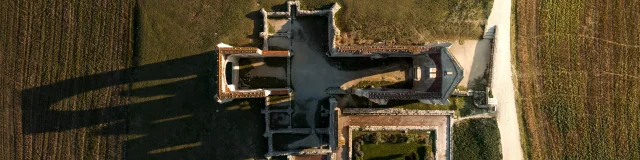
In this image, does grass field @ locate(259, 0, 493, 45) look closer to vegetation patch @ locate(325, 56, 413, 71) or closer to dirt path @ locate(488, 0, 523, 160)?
vegetation patch @ locate(325, 56, 413, 71)

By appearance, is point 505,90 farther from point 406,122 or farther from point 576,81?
point 406,122

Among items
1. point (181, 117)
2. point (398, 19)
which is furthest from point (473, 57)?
point (181, 117)

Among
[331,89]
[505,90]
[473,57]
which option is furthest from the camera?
[505,90]

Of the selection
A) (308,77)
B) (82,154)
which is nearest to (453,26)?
(308,77)

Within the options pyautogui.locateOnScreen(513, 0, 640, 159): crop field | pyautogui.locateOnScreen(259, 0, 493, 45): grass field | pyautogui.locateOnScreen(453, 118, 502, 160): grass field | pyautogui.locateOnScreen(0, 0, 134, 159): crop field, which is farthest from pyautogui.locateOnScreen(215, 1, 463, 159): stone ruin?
pyautogui.locateOnScreen(0, 0, 134, 159): crop field

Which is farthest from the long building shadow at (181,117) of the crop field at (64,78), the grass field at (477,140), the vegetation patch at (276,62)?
the grass field at (477,140)

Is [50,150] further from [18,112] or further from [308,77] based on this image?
[308,77]

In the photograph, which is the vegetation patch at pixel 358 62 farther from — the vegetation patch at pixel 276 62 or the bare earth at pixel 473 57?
the bare earth at pixel 473 57
